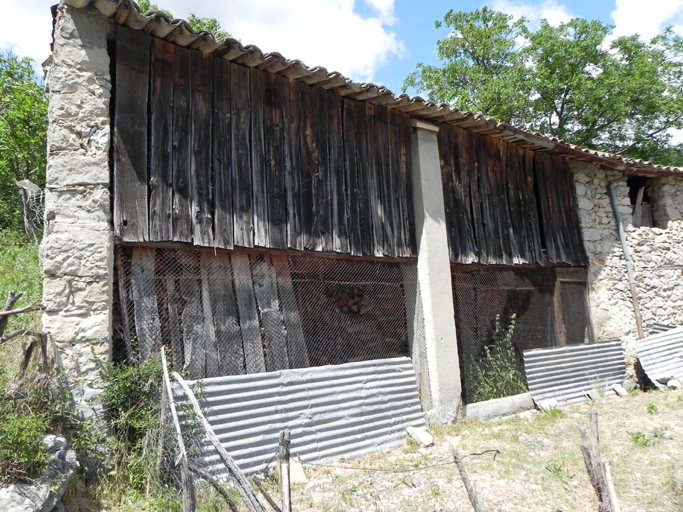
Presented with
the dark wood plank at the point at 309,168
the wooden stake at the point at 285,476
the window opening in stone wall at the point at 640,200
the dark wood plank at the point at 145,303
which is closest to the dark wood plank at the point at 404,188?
the dark wood plank at the point at 309,168

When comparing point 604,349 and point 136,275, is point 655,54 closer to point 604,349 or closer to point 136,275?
point 604,349

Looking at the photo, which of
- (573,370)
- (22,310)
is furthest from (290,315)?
(573,370)

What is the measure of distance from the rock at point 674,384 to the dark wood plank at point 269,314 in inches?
253

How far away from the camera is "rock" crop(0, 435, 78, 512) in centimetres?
309

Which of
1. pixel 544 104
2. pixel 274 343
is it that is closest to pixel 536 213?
pixel 274 343

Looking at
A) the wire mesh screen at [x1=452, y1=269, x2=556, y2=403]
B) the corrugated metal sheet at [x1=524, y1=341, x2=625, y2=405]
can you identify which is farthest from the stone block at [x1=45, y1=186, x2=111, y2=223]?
the corrugated metal sheet at [x1=524, y1=341, x2=625, y2=405]

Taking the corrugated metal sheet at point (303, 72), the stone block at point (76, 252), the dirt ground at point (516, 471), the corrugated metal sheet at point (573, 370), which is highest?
the corrugated metal sheet at point (303, 72)

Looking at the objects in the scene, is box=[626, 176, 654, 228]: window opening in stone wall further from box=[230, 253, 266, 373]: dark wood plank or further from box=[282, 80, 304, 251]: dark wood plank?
box=[230, 253, 266, 373]: dark wood plank

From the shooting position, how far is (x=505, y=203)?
809 centimetres

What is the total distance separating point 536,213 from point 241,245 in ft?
17.8

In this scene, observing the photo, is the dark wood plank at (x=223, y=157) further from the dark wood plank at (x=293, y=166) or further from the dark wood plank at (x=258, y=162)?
the dark wood plank at (x=293, y=166)

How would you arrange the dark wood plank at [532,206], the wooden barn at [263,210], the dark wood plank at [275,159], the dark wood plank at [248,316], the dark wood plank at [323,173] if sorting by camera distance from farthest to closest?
1. the dark wood plank at [532,206]
2. the dark wood plank at [323,173]
3. the dark wood plank at [275,159]
4. the dark wood plank at [248,316]
5. the wooden barn at [263,210]

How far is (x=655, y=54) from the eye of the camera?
15.8 meters

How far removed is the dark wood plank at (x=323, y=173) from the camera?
586 cm
